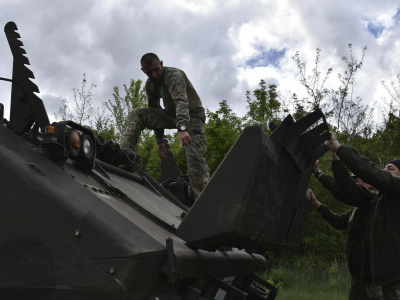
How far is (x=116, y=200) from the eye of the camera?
3211 mm

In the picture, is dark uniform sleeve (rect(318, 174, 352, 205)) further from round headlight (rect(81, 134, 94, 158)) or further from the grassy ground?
the grassy ground

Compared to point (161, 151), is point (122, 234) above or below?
below

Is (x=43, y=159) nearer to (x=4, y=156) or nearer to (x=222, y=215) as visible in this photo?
(x=4, y=156)

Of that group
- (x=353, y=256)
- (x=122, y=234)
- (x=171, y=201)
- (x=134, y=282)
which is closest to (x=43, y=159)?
(x=122, y=234)

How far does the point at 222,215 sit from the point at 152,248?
387mm

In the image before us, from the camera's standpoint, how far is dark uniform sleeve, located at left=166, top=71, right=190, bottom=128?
5473 millimetres

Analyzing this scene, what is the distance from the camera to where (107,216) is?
107 inches

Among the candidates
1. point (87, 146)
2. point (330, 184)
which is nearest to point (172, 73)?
point (330, 184)

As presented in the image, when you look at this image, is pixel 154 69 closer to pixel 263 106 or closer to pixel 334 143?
pixel 334 143

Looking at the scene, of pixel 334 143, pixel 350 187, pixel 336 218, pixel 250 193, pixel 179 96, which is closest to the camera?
pixel 250 193

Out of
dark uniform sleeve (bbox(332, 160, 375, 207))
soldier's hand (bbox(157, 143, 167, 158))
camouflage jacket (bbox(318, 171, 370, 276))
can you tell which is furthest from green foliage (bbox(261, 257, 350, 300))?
soldier's hand (bbox(157, 143, 167, 158))

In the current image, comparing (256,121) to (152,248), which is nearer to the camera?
(152,248)

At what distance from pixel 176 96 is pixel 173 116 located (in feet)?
1.75

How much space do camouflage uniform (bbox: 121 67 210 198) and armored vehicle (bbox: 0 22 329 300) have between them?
75.4 inches
